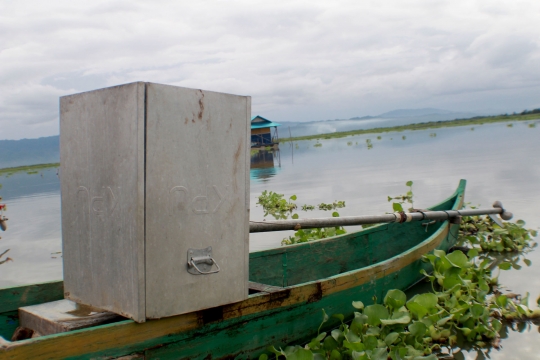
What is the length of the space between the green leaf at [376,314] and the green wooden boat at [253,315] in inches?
11.2

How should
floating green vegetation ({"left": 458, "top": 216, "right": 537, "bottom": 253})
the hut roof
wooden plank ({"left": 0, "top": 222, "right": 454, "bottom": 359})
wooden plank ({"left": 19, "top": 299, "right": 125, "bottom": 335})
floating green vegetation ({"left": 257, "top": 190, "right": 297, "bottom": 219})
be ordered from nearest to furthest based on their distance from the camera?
wooden plank ({"left": 0, "top": 222, "right": 454, "bottom": 359}) → wooden plank ({"left": 19, "top": 299, "right": 125, "bottom": 335}) → floating green vegetation ({"left": 458, "top": 216, "right": 537, "bottom": 253}) → floating green vegetation ({"left": 257, "top": 190, "right": 297, "bottom": 219}) → the hut roof

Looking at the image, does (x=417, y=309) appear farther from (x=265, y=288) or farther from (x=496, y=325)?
(x=265, y=288)

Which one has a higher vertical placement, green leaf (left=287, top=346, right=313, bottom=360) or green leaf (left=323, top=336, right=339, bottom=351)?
green leaf (left=287, top=346, right=313, bottom=360)

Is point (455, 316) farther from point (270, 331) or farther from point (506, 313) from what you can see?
point (270, 331)

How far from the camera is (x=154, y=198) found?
8.57ft

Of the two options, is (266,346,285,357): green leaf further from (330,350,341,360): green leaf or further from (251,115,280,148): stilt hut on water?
(251,115,280,148): stilt hut on water

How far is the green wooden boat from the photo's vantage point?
2.52 metres

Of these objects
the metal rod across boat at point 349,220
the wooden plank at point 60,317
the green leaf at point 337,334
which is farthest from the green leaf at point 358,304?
the wooden plank at point 60,317

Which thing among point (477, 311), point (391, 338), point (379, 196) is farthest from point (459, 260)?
point (379, 196)

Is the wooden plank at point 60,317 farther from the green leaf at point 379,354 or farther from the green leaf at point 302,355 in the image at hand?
the green leaf at point 379,354

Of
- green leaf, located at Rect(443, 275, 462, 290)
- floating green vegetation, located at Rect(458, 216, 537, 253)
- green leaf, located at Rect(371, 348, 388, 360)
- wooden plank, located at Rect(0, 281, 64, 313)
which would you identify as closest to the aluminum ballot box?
wooden plank, located at Rect(0, 281, 64, 313)

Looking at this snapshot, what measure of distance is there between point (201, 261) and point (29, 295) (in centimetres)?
124

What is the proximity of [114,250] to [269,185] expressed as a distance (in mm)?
10618

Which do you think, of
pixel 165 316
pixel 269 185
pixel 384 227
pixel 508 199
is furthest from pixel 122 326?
pixel 269 185
